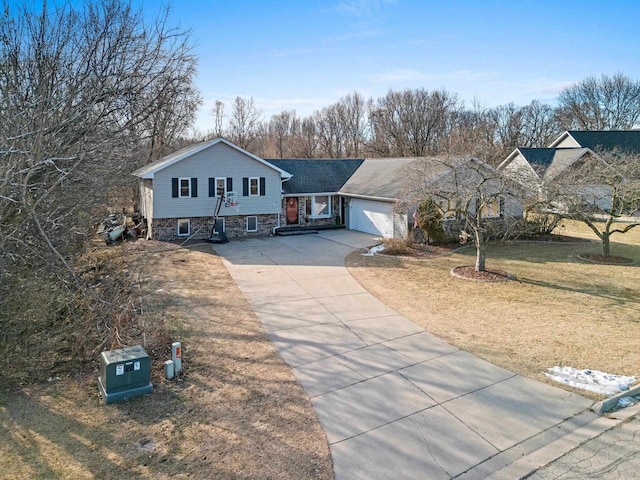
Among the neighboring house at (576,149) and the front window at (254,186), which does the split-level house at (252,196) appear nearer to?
the front window at (254,186)

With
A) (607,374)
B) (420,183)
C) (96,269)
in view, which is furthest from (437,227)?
(96,269)

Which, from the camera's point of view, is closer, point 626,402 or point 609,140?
point 626,402

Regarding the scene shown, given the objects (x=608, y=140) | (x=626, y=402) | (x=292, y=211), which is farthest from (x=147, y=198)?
(x=608, y=140)

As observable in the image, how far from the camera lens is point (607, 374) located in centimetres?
689

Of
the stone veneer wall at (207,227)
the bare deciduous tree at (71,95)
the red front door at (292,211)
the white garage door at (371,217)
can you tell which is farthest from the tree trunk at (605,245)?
the bare deciduous tree at (71,95)

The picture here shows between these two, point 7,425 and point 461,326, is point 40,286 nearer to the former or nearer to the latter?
point 7,425

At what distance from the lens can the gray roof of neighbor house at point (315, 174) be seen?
25.6 metres

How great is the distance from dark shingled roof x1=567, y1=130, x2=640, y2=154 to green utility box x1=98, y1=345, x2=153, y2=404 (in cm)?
3693

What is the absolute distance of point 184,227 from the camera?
22.2 m

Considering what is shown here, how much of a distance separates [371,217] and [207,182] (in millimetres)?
9325

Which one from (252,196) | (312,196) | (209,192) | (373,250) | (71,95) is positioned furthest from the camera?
(312,196)

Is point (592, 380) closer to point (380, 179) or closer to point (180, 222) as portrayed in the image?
point (380, 179)

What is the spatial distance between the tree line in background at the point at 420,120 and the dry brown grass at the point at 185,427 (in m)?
39.9

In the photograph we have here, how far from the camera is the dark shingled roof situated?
32781 millimetres
